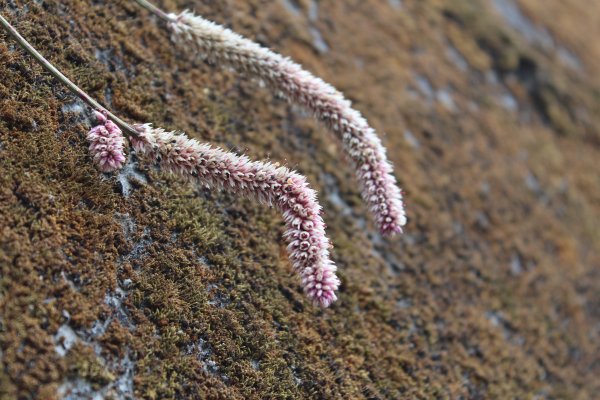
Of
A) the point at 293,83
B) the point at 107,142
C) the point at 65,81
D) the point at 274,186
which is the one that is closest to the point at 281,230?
the point at 293,83

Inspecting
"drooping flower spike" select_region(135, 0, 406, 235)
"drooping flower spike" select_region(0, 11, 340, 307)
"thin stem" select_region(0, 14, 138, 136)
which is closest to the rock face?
"thin stem" select_region(0, 14, 138, 136)

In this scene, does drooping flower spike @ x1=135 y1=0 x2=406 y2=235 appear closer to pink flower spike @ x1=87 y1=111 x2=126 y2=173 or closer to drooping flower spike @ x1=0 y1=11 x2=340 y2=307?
drooping flower spike @ x1=0 y1=11 x2=340 y2=307

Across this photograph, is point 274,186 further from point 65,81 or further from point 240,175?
point 65,81

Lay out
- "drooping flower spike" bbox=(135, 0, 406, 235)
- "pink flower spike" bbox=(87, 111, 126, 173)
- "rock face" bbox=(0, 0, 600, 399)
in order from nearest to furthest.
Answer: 1. "rock face" bbox=(0, 0, 600, 399)
2. "pink flower spike" bbox=(87, 111, 126, 173)
3. "drooping flower spike" bbox=(135, 0, 406, 235)

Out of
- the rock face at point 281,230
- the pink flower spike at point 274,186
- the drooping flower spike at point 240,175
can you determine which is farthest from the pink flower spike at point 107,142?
the rock face at point 281,230

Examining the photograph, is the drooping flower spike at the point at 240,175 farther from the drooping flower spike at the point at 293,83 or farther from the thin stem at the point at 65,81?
the drooping flower spike at the point at 293,83

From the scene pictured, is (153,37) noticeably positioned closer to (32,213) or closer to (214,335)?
(32,213)

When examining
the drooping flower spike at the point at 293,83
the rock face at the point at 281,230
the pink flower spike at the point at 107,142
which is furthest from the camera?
the drooping flower spike at the point at 293,83

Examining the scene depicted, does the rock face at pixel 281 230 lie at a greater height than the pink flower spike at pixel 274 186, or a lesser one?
lesser
